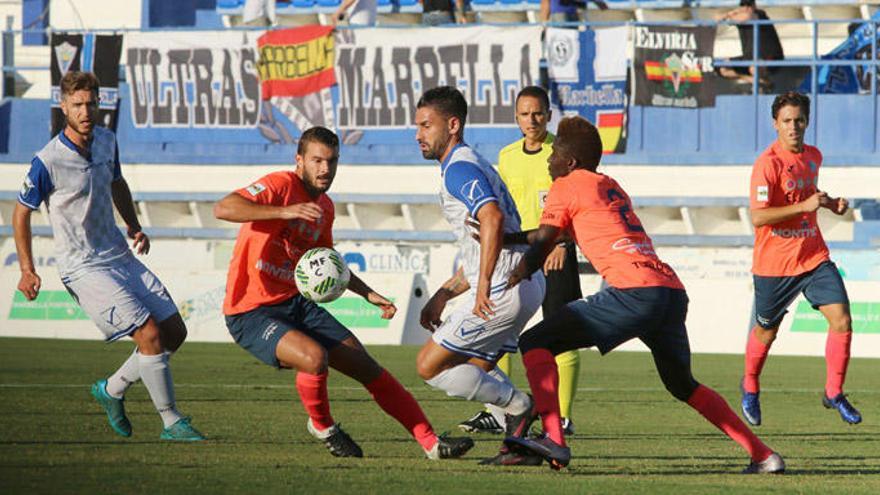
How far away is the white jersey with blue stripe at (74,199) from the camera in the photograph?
1057 centimetres

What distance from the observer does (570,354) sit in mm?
11453

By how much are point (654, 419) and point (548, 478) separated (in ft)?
13.9

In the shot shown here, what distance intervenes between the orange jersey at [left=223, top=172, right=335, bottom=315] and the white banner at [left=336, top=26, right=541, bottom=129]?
16.6 meters

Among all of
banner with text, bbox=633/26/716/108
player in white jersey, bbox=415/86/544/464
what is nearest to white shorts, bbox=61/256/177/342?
player in white jersey, bbox=415/86/544/464

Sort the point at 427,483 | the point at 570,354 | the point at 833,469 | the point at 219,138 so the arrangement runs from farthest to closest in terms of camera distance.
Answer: the point at 219,138 → the point at 570,354 → the point at 833,469 → the point at 427,483

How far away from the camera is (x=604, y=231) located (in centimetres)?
866

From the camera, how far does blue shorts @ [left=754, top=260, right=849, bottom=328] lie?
40.9 feet

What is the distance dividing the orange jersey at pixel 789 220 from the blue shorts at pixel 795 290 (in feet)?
0.19

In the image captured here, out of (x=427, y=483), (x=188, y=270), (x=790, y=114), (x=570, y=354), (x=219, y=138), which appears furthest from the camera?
(x=219, y=138)

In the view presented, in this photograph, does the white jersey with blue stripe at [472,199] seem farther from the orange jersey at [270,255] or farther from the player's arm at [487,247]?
the orange jersey at [270,255]

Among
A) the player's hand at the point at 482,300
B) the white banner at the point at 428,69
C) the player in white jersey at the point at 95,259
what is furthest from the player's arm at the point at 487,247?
the white banner at the point at 428,69

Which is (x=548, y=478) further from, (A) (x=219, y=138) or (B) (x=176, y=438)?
(A) (x=219, y=138)

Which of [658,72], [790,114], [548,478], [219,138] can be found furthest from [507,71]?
[548,478]

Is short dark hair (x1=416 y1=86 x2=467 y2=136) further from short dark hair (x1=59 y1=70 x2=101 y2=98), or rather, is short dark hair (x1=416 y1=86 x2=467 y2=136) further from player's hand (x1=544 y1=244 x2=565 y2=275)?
short dark hair (x1=59 y1=70 x2=101 y2=98)
